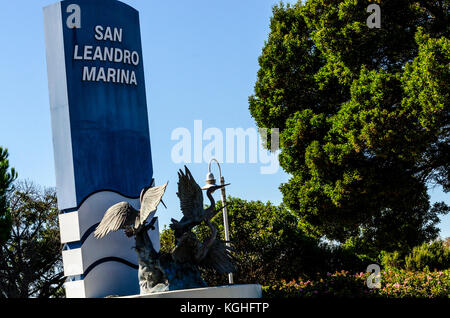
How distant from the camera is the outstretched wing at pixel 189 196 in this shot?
1486 centimetres

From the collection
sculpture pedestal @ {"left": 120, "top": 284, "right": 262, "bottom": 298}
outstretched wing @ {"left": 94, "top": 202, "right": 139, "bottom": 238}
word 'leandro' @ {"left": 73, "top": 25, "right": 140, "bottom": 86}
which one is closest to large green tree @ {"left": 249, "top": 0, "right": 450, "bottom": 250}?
word 'leandro' @ {"left": 73, "top": 25, "right": 140, "bottom": 86}

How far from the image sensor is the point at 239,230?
92.5 ft

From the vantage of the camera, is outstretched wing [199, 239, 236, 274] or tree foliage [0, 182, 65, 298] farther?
tree foliage [0, 182, 65, 298]

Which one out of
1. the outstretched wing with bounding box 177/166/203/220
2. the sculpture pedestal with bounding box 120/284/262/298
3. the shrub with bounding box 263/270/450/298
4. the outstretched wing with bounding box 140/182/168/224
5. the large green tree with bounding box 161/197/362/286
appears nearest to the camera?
the sculpture pedestal with bounding box 120/284/262/298

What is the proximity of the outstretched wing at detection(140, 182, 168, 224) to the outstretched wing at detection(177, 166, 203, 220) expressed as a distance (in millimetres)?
1102

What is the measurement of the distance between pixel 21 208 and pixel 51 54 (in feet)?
52.9

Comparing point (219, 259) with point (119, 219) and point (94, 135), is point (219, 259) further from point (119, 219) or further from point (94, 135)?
point (94, 135)

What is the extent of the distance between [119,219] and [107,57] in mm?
5079

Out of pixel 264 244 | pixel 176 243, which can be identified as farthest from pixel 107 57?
pixel 264 244

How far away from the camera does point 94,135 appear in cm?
1611

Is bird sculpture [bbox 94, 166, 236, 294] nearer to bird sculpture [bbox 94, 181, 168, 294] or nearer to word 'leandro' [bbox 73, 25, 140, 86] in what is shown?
bird sculpture [bbox 94, 181, 168, 294]

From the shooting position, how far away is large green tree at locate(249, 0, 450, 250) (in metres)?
17.7

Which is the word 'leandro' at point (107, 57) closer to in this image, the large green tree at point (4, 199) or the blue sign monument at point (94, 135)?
the blue sign monument at point (94, 135)
